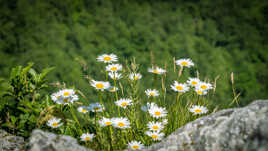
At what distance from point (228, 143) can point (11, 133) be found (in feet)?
5.46

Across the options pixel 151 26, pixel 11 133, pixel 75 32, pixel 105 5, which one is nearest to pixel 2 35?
pixel 75 32

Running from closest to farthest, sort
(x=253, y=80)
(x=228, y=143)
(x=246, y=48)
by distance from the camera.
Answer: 1. (x=228, y=143)
2. (x=253, y=80)
3. (x=246, y=48)

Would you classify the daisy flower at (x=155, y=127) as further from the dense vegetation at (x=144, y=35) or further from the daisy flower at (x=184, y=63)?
the dense vegetation at (x=144, y=35)

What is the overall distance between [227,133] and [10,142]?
1.46 m

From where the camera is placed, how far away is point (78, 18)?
488 cm

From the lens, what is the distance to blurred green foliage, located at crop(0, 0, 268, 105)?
4477 millimetres

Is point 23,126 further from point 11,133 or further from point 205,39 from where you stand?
point 205,39

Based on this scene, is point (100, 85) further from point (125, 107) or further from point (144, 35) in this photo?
point (144, 35)

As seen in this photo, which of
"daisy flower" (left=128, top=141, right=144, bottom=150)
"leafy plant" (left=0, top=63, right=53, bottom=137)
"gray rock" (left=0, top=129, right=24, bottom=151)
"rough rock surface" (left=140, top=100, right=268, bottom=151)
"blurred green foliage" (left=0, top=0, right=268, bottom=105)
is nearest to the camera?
"rough rock surface" (left=140, top=100, right=268, bottom=151)

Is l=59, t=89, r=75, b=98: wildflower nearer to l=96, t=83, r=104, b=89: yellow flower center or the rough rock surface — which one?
l=96, t=83, r=104, b=89: yellow flower center

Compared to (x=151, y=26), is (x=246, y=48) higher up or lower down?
lower down

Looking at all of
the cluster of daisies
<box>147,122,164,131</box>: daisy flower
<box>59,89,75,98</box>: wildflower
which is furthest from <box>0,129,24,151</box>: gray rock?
<box>147,122,164,131</box>: daisy flower

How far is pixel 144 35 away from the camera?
4.82m

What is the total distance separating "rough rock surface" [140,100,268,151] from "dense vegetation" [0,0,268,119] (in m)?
2.74
